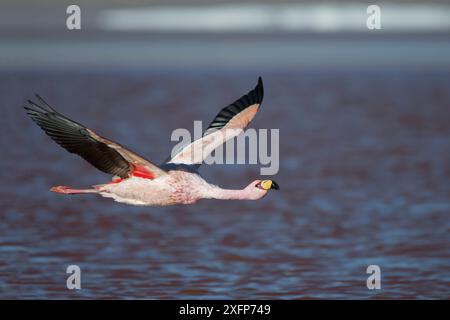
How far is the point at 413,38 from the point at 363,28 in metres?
2.45

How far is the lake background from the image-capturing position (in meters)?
14.1

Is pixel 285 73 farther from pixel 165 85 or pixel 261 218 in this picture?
pixel 261 218

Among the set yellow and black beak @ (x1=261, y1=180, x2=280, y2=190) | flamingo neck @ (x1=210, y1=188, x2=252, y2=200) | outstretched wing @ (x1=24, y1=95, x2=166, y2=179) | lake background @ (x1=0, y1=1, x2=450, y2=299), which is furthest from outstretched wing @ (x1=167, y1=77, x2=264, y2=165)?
lake background @ (x1=0, y1=1, x2=450, y2=299)

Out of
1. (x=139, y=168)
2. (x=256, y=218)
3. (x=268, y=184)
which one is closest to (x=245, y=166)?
(x=256, y=218)

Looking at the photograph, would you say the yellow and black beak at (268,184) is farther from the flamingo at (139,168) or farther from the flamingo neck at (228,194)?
the flamingo neck at (228,194)

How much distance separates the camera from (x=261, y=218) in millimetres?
17562

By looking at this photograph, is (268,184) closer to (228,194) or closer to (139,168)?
(228,194)

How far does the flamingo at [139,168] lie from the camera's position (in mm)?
10922

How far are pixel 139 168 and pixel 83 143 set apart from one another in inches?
Answer: 23.1

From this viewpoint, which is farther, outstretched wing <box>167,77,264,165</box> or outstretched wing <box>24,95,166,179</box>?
outstretched wing <box>167,77,264,165</box>

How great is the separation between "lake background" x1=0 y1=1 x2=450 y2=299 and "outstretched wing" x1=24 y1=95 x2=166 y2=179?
212 centimetres

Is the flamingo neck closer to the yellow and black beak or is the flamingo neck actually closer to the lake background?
the yellow and black beak

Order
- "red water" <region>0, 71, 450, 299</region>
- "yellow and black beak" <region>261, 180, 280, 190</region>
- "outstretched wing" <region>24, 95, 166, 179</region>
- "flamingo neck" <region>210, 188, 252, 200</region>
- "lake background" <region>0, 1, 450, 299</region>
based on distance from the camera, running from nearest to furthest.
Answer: "outstretched wing" <region>24, 95, 166, 179</region> < "flamingo neck" <region>210, 188, 252, 200</region> < "yellow and black beak" <region>261, 180, 280, 190</region> < "red water" <region>0, 71, 450, 299</region> < "lake background" <region>0, 1, 450, 299</region>

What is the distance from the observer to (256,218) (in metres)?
17.6
